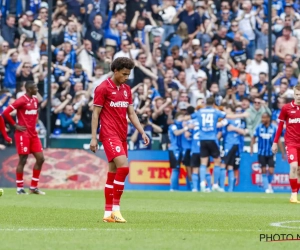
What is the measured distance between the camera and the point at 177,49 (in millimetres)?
25719

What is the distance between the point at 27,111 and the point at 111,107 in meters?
8.57

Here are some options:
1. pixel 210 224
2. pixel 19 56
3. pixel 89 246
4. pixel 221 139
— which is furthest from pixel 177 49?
pixel 89 246

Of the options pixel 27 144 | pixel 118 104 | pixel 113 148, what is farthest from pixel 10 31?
pixel 113 148

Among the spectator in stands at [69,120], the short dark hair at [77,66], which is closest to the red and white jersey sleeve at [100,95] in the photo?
the spectator in stands at [69,120]

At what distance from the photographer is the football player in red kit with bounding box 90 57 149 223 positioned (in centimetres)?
1124

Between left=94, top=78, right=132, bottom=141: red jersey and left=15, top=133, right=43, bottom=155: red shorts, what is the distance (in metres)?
8.64

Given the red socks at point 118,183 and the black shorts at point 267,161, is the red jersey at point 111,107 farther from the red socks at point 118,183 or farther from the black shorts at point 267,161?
the black shorts at point 267,161

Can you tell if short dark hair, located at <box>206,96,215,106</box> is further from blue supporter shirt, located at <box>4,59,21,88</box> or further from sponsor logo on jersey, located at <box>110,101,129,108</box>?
sponsor logo on jersey, located at <box>110,101,129,108</box>

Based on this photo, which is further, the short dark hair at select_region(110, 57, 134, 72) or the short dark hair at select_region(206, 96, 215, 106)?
the short dark hair at select_region(206, 96, 215, 106)

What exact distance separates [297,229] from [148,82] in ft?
49.8

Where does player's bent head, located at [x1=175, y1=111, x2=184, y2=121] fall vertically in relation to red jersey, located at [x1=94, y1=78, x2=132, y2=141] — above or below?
below

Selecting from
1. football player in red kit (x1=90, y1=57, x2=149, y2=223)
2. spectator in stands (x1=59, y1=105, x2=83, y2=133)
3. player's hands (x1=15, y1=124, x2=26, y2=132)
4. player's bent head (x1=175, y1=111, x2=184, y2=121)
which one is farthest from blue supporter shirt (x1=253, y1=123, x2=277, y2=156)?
football player in red kit (x1=90, y1=57, x2=149, y2=223)

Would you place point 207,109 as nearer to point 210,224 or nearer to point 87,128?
point 87,128

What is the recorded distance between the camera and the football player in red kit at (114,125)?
11242 mm
